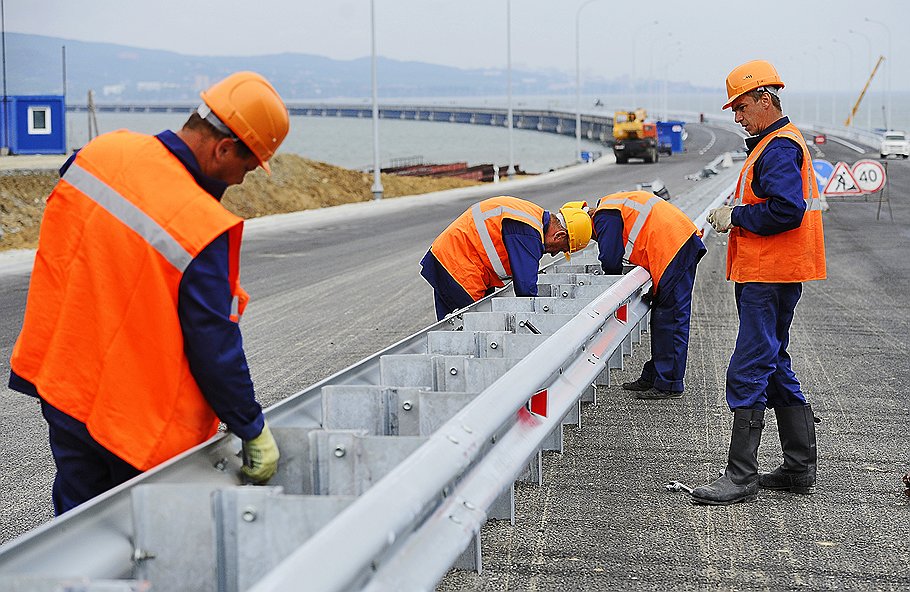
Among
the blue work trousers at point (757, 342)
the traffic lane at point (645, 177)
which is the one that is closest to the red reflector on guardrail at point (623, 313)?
the blue work trousers at point (757, 342)

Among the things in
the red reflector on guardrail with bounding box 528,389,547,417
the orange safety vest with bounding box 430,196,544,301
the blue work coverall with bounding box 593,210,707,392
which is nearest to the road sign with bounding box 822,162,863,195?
the blue work coverall with bounding box 593,210,707,392

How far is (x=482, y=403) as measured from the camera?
382cm

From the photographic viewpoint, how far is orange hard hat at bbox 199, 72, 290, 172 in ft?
11.3

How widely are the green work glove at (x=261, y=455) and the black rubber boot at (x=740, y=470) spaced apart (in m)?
2.74

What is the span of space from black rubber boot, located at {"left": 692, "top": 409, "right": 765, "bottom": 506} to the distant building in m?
29.5

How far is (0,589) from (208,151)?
1458 mm

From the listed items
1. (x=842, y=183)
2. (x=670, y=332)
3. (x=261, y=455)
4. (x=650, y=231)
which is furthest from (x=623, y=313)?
(x=842, y=183)

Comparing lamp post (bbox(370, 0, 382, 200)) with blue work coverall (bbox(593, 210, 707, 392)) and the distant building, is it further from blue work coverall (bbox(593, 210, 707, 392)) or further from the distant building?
blue work coverall (bbox(593, 210, 707, 392))

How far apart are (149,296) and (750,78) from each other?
353 cm

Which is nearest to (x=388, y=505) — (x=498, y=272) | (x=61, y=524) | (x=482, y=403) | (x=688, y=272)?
(x=61, y=524)

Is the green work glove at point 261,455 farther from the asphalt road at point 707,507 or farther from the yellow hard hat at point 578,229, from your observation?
the yellow hard hat at point 578,229

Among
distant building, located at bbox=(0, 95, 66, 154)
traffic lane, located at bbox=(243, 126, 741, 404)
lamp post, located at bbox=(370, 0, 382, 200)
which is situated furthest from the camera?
lamp post, located at bbox=(370, 0, 382, 200)

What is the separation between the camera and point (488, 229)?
24.9ft

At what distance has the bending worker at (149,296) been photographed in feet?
10.8
